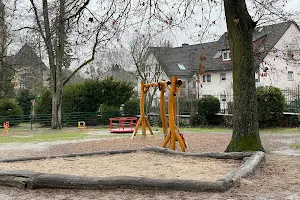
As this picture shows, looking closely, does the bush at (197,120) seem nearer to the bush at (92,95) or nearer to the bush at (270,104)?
the bush at (270,104)

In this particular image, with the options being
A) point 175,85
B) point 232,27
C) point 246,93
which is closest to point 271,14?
point 232,27

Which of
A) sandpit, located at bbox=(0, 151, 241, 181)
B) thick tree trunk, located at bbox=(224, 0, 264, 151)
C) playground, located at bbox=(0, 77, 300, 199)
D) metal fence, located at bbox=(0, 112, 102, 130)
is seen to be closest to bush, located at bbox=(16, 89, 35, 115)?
metal fence, located at bbox=(0, 112, 102, 130)

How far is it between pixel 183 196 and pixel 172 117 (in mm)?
6003

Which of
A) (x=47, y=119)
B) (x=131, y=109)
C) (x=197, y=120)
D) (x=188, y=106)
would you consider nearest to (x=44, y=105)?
(x=47, y=119)

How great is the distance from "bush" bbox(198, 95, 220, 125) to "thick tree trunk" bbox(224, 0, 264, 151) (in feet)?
49.0

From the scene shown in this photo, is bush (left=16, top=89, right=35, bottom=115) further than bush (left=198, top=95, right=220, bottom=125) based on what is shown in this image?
Yes

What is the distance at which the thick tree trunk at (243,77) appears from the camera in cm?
959

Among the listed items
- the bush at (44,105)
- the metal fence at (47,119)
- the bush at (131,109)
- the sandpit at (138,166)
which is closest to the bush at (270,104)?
the sandpit at (138,166)

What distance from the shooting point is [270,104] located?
68.7 ft

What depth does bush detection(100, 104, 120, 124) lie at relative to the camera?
32531 millimetres

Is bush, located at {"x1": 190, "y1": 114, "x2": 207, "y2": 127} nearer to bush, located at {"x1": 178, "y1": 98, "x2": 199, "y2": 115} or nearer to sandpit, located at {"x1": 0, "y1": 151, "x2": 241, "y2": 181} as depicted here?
bush, located at {"x1": 178, "y1": 98, "x2": 199, "y2": 115}

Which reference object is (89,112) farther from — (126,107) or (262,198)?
(262,198)

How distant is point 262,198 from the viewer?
5.30 meters

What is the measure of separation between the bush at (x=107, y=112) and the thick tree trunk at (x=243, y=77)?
76.8 feet
